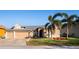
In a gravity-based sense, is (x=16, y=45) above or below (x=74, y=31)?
below

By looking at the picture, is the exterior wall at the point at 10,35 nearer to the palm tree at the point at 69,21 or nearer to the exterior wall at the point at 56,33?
the exterior wall at the point at 56,33

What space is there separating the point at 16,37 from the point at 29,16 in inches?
17.8

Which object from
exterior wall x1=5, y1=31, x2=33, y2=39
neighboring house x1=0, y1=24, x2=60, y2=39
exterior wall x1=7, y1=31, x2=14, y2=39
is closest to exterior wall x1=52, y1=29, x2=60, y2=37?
neighboring house x1=0, y1=24, x2=60, y2=39

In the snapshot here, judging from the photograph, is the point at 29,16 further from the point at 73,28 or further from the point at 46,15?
the point at 73,28

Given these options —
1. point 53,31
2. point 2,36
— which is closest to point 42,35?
point 53,31

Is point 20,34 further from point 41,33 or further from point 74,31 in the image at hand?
point 74,31

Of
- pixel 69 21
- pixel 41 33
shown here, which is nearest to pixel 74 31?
pixel 69 21

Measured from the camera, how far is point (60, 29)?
6.88 meters

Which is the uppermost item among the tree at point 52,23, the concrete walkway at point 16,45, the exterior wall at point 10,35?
the tree at point 52,23

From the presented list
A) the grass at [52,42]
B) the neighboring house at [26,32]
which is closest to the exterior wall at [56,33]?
the neighboring house at [26,32]

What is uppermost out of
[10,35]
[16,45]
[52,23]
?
[52,23]

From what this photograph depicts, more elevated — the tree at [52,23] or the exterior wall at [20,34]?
the tree at [52,23]

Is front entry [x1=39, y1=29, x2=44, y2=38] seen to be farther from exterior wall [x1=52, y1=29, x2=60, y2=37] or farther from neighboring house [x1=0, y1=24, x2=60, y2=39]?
exterior wall [x1=52, y1=29, x2=60, y2=37]
